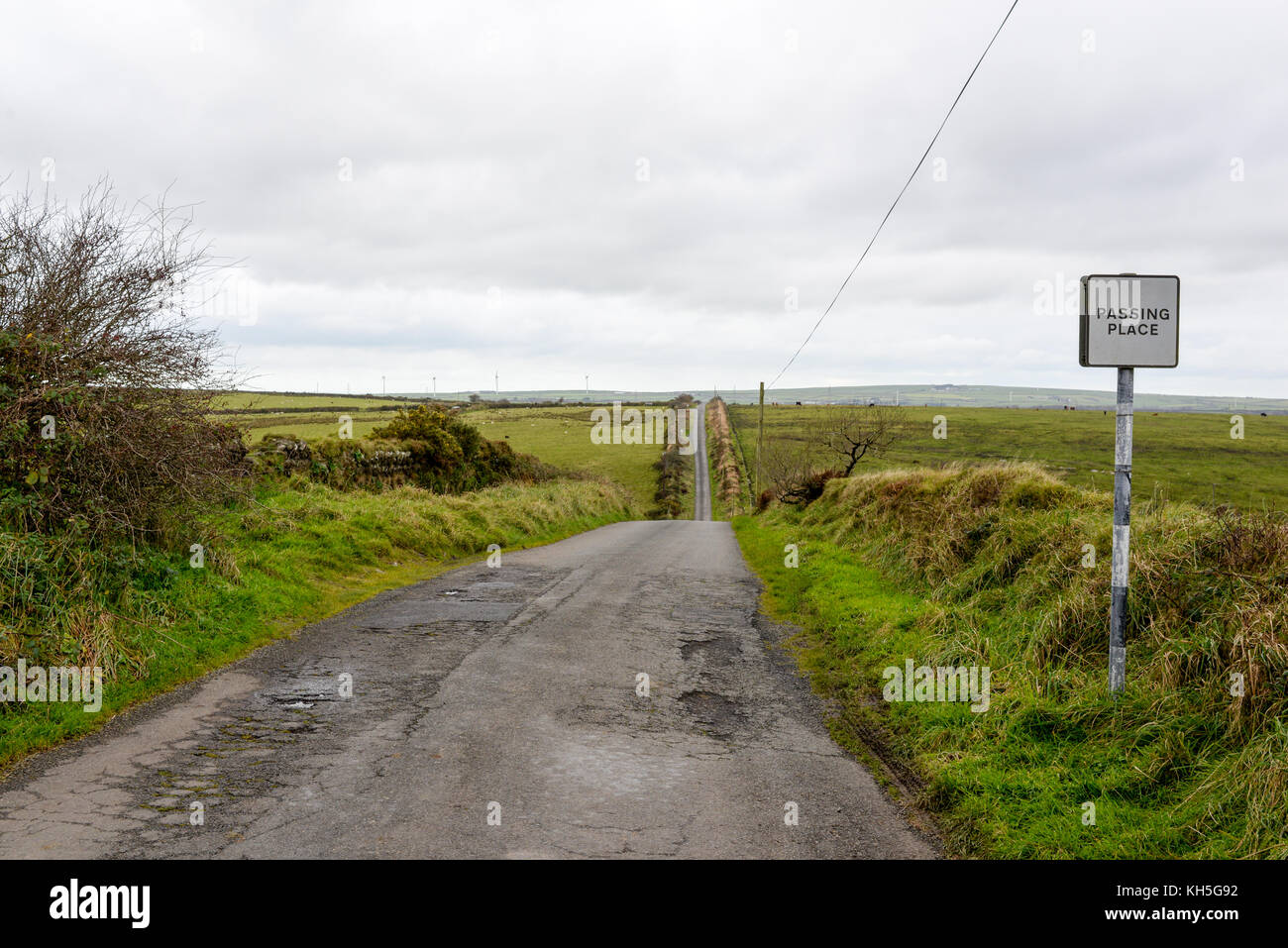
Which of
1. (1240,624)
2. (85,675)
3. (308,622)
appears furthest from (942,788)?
(308,622)

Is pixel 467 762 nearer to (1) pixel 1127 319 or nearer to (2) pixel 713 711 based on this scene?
(2) pixel 713 711

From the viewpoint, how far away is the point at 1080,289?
20.1 feet

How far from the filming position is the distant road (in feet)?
177

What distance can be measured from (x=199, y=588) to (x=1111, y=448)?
71089 mm

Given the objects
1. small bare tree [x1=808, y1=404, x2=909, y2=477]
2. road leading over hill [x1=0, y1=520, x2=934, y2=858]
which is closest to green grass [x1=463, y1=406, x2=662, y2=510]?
small bare tree [x1=808, y1=404, x2=909, y2=477]

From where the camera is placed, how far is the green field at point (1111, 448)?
4788 centimetres

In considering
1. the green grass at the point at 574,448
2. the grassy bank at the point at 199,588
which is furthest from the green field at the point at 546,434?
the grassy bank at the point at 199,588

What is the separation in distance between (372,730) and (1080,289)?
6466 mm

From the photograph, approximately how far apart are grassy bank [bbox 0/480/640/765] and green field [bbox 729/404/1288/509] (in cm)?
2534

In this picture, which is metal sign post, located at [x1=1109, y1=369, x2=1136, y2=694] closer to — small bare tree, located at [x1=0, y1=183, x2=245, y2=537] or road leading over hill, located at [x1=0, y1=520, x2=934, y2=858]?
road leading over hill, located at [x1=0, y1=520, x2=934, y2=858]

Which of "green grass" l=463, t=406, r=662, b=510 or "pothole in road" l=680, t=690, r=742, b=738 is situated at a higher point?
"green grass" l=463, t=406, r=662, b=510

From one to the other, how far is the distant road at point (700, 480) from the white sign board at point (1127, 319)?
4452 cm
